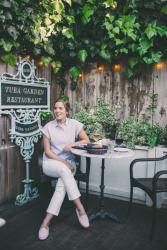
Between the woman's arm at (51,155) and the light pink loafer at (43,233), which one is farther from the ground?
the woman's arm at (51,155)

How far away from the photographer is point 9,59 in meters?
3.63

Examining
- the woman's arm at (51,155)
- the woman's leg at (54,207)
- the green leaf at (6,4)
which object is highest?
Result: the green leaf at (6,4)

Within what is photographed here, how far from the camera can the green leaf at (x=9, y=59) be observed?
361 cm

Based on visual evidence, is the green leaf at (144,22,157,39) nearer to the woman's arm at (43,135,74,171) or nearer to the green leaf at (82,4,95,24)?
the green leaf at (82,4,95,24)

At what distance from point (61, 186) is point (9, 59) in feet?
5.41

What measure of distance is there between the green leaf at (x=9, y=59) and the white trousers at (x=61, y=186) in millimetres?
1310

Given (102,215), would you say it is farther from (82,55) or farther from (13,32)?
(13,32)

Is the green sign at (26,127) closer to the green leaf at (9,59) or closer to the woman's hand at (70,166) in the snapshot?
the green leaf at (9,59)

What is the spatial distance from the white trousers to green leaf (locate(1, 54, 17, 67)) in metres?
1.31

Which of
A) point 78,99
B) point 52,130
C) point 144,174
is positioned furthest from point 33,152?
point 144,174

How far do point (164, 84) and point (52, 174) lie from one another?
6.46 feet

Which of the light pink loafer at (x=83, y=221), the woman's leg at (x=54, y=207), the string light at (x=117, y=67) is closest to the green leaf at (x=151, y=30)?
the string light at (x=117, y=67)

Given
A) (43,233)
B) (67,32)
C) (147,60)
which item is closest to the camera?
(43,233)

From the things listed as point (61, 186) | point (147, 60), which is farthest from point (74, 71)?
point (61, 186)
